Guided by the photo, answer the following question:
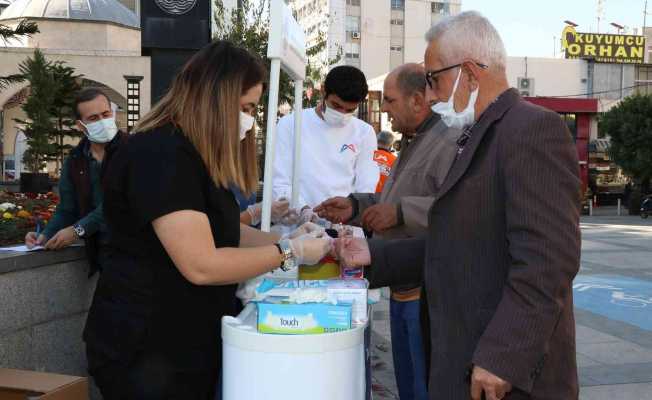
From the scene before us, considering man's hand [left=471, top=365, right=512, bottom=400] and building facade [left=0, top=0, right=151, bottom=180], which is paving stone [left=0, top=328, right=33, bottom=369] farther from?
building facade [left=0, top=0, right=151, bottom=180]

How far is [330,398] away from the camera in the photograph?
1.95 m

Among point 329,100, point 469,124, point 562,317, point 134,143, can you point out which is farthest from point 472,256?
point 329,100

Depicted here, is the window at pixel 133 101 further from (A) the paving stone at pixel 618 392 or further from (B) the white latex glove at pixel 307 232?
(B) the white latex glove at pixel 307 232

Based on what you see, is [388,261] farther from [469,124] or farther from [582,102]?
[582,102]

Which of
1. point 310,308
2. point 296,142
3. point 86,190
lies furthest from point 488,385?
point 86,190

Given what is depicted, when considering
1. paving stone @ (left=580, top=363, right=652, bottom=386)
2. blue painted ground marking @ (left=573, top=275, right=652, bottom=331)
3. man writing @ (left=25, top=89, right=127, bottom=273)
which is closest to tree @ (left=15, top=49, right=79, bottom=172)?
blue painted ground marking @ (left=573, top=275, right=652, bottom=331)

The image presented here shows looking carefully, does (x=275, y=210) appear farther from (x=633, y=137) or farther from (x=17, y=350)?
(x=633, y=137)

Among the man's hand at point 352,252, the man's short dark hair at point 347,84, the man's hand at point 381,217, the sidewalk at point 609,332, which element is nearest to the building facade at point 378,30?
the sidewalk at point 609,332

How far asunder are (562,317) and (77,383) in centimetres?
180

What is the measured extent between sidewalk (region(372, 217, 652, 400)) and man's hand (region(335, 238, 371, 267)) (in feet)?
7.16

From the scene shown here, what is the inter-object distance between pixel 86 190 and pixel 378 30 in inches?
2582

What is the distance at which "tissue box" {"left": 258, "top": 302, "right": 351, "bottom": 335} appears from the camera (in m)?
1.95

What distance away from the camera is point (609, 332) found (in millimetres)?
6551

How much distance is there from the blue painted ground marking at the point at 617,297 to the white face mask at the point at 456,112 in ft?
17.9
